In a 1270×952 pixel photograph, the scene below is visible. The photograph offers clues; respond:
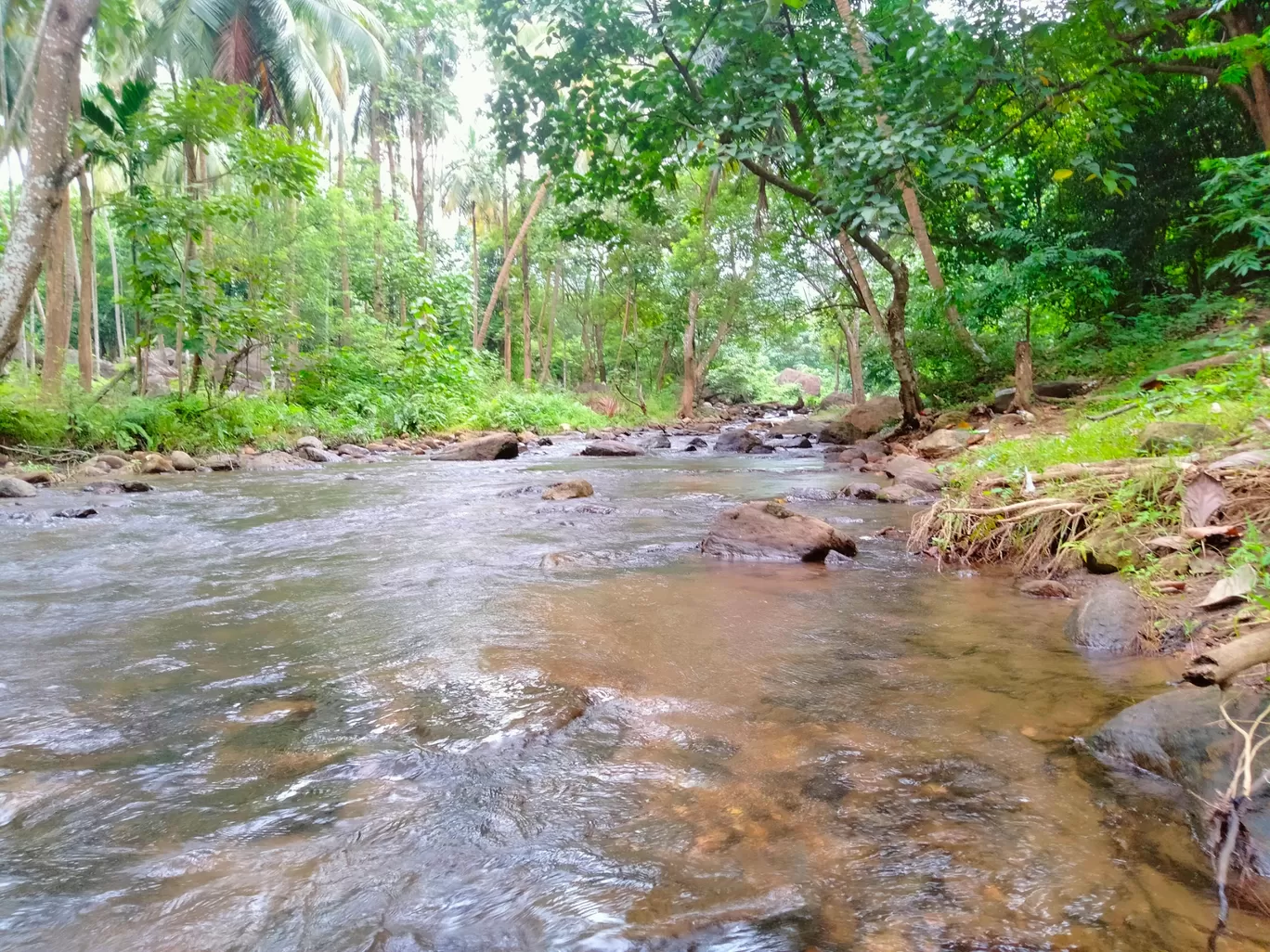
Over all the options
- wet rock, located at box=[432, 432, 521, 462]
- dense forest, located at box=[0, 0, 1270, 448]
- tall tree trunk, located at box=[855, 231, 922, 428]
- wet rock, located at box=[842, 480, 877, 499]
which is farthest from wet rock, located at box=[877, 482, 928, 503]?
wet rock, located at box=[432, 432, 521, 462]

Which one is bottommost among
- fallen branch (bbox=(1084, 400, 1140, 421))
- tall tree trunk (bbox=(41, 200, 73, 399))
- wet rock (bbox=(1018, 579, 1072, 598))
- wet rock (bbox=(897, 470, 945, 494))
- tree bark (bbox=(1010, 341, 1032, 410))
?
wet rock (bbox=(1018, 579, 1072, 598))

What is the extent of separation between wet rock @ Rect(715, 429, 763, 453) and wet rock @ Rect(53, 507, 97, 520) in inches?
436

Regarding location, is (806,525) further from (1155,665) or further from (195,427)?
(195,427)

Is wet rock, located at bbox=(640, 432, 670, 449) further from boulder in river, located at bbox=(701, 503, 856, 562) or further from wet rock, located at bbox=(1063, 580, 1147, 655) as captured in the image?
wet rock, located at bbox=(1063, 580, 1147, 655)

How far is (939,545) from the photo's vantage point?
4480 millimetres

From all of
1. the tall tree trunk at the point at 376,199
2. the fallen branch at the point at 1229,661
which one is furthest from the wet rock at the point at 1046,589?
the tall tree trunk at the point at 376,199

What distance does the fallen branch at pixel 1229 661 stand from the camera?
158cm

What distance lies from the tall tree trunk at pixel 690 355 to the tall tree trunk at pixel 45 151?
660 inches

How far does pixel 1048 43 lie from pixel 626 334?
20054 mm

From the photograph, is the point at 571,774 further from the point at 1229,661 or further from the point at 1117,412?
the point at 1117,412

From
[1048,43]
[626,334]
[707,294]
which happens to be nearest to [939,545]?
[1048,43]

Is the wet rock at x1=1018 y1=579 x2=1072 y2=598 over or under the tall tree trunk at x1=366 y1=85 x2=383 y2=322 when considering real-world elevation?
under

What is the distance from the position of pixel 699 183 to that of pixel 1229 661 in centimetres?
2210

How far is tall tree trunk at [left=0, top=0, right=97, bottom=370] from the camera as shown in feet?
24.4
